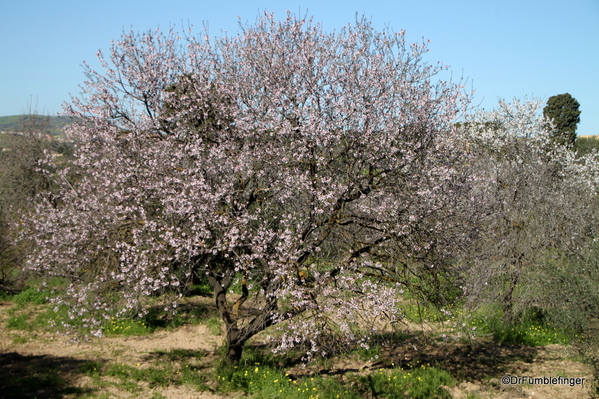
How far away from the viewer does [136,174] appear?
8.04 m

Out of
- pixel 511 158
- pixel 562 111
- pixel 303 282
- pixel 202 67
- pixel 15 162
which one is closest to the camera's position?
pixel 303 282

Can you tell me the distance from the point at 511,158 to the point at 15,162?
66.5 feet

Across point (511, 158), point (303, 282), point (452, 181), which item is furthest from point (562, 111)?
point (303, 282)

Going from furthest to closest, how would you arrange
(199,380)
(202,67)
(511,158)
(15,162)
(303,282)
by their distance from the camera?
(15,162) → (511,158) → (202,67) → (199,380) → (303,282)

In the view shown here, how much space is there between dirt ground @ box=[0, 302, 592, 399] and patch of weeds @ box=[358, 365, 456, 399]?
12.3 inches

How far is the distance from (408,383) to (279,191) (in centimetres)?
503

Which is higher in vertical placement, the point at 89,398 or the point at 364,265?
the point at 364,265

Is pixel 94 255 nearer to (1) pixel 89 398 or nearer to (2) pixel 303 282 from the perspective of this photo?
(1) pixel 89 398

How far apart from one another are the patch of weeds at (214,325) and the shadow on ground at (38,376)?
360cm

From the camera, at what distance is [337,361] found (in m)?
10.3

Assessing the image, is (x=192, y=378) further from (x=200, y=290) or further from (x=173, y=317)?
(x=200, y=290)

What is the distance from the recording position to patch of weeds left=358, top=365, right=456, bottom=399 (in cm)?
873

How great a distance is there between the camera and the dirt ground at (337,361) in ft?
28.9

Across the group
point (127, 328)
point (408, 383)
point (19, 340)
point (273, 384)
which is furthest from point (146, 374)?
point (408, 383)
